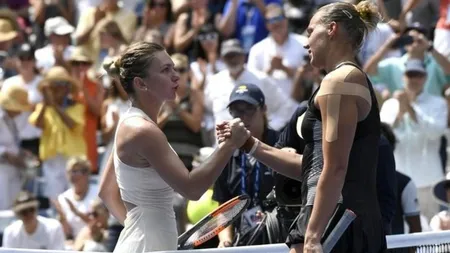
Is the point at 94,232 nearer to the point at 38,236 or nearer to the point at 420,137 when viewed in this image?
the point at 38,236

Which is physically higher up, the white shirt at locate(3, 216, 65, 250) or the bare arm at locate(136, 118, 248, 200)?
the bare arm at locate(136, 118, 248, 200)

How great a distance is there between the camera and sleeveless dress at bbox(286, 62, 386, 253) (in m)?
4.37

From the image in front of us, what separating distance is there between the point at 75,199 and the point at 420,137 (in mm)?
3098

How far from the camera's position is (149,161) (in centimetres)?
457

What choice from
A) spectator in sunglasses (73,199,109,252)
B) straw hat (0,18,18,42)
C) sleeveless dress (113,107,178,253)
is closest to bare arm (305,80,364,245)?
sleeveless dress (113,107,178,253)

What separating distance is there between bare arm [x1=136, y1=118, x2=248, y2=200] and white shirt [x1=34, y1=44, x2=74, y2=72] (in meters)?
7.23

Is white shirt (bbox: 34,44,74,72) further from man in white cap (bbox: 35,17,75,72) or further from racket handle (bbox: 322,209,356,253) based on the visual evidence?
racket handle (bbox: 322,209,356,253)

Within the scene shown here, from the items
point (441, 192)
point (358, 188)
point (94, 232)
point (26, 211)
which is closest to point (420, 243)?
point (358, 188)

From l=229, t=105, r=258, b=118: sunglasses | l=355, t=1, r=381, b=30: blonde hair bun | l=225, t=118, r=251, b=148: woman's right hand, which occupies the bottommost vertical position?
l=229, t=105, r=258, b=118: sunglasses

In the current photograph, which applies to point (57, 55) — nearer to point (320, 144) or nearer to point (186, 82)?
point (186, 82)

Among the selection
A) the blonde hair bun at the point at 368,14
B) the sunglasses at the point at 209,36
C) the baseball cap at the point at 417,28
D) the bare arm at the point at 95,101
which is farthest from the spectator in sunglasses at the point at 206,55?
the blonde hair bun at the point at 368,14

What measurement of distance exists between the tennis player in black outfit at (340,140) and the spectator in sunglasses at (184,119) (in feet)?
18.4

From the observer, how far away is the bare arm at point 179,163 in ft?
14.9

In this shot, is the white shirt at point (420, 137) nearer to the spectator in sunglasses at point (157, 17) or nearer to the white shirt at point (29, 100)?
the spectator in sunglasses at point (157, 17)
